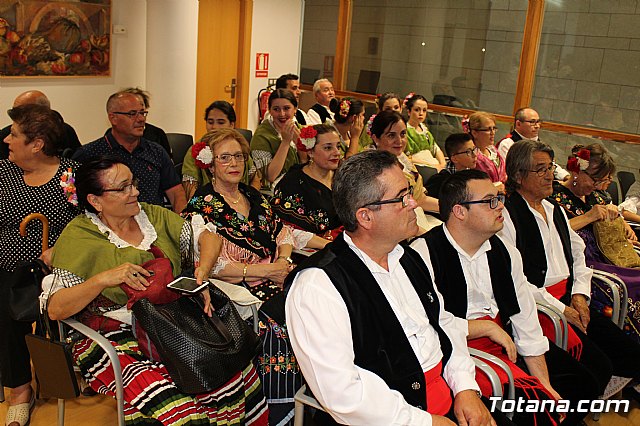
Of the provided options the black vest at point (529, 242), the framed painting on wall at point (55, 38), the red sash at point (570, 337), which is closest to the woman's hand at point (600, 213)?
the black vest at point (529, 242)

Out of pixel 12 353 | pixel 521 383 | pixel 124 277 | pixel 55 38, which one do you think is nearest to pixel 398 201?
pixel 521 383

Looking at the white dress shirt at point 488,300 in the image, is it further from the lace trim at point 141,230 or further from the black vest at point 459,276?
the lace trim at point 141,230

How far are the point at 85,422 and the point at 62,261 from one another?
996 millimetres

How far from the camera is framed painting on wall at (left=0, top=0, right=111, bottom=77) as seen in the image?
20.8 feet

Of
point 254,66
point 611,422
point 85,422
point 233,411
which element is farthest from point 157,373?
point 254,66

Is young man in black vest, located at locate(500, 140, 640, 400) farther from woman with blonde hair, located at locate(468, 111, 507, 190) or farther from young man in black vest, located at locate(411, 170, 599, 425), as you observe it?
woman with blonde hair, located at locate(468, 111, 507, 190)

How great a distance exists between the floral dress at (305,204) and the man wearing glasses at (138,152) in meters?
0.67

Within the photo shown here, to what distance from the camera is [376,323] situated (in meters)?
2.27

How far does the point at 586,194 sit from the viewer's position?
14.3 feet

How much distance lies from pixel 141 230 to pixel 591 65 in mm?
6225

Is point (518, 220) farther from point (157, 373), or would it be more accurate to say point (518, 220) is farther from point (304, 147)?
point (157, 373)

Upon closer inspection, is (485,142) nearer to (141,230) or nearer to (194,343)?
(141,230)

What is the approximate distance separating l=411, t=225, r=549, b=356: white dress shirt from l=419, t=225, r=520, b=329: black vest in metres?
0.02

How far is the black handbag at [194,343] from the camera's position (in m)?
2.44
